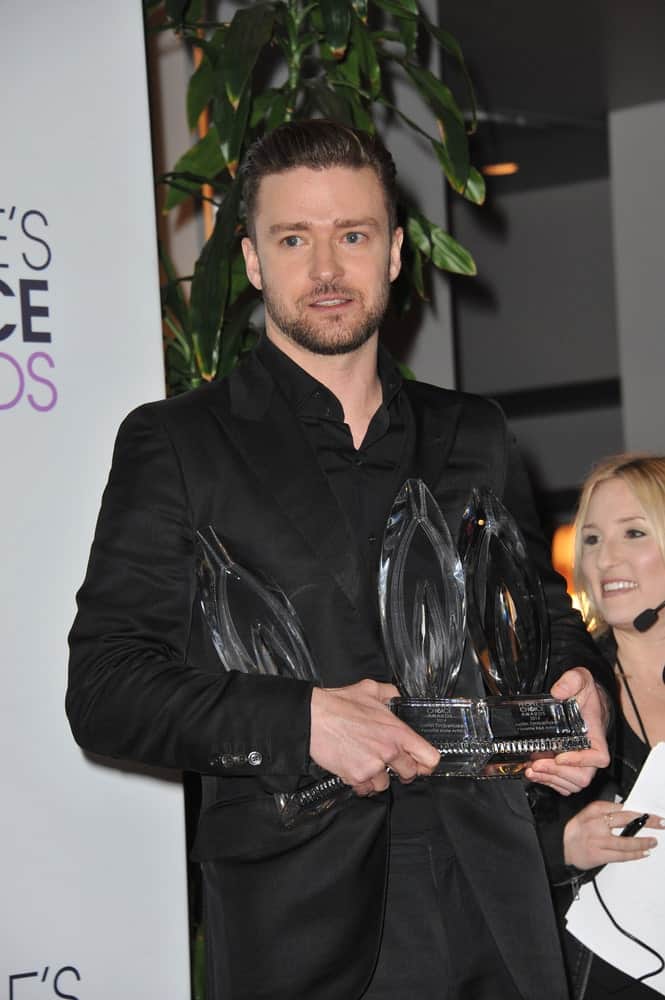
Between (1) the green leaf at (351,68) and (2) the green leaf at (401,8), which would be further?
(1) the green leaf at (351,68)

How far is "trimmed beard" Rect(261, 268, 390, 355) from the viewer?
164 centimetres

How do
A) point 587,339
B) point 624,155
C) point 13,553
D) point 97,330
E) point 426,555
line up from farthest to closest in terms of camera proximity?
1. point 587,339
2. point 624,155
3. point 97,330
4. point 13,553
5. point 426,555

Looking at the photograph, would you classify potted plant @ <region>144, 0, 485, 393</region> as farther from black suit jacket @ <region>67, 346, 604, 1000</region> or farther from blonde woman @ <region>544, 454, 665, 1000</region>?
black suit jacket @ <region>67, 346, 604, 1000</region>

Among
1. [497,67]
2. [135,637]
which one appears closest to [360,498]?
[135,637]

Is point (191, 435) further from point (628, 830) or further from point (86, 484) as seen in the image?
point (628, 830)

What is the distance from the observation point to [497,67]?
5340mm

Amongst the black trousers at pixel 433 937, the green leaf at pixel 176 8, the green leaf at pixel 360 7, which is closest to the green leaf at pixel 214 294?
the green leaf at pixel 176 8

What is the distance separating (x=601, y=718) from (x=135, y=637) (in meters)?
0.57

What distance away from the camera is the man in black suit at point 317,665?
1.40 metres

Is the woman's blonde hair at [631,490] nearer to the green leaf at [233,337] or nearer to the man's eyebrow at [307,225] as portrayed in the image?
the green leaf at [233,337]

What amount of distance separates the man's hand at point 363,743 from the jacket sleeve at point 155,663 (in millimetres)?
22

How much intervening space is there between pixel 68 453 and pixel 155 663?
1.65 feet

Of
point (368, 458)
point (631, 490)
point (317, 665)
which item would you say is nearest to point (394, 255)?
point (368, 458)

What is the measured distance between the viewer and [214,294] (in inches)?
97.2
